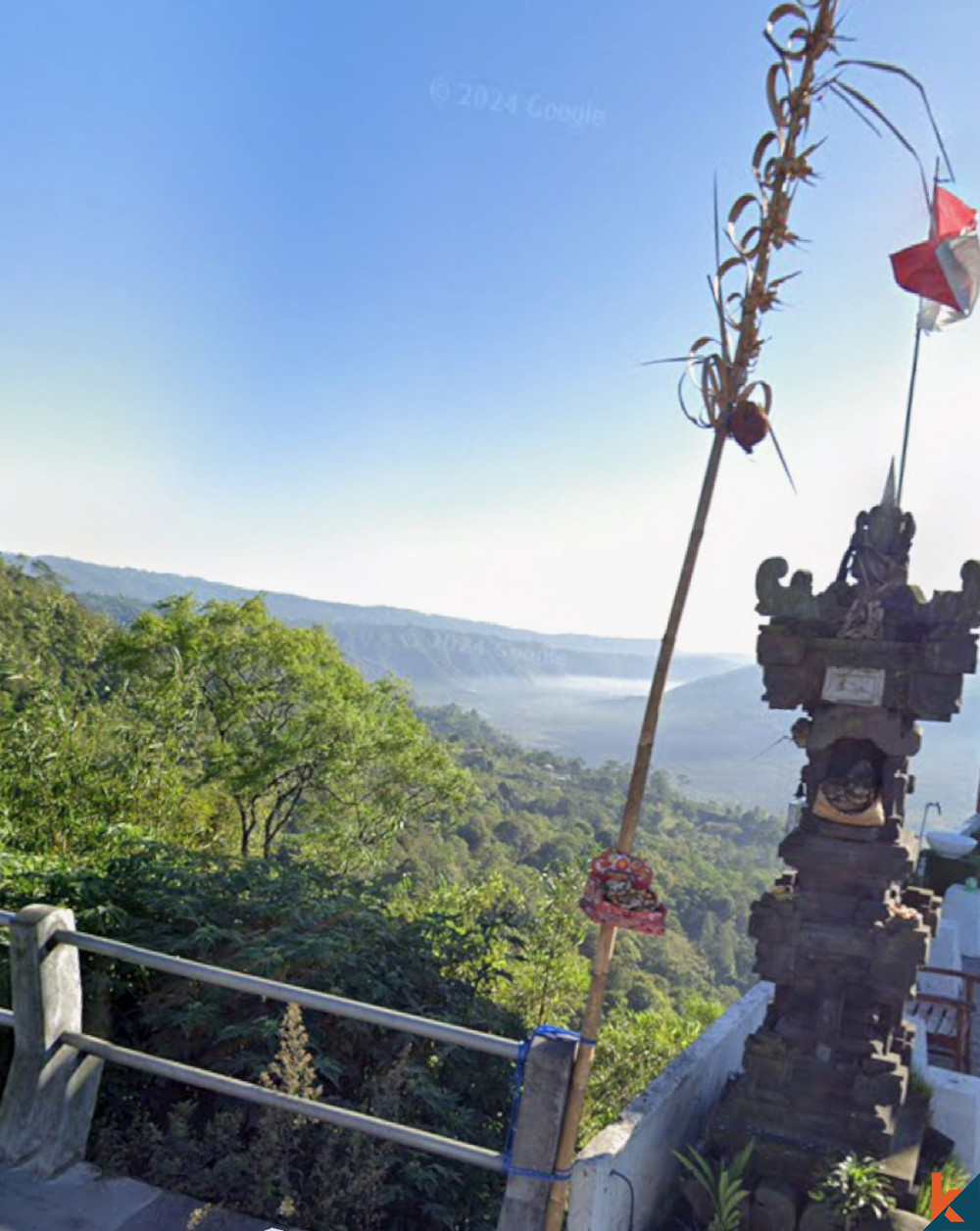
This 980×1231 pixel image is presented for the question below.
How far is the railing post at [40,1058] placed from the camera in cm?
284

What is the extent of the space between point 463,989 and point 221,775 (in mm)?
11632

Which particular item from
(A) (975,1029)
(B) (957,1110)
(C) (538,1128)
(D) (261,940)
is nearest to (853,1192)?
(B) (957,1110)

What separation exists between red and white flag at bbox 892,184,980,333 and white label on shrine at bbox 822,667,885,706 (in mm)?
1815

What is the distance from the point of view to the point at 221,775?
16.2 metres

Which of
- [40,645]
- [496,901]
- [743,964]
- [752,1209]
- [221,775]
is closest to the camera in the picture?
[752,1209]

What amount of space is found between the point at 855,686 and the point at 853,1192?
2.32 m

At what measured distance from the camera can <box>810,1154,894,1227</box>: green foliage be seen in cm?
352

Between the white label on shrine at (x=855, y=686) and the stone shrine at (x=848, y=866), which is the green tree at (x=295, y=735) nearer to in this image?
the stone shrine at (x=848, y=866)

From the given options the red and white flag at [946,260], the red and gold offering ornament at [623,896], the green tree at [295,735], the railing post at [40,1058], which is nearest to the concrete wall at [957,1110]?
the red and gold offering ornament at [623,896]

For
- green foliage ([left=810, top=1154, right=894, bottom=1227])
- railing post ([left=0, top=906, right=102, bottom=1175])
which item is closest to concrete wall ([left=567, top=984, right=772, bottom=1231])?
green foliage ([left=810, top=1154, right=894, bottom=1227])

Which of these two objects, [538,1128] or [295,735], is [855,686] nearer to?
[538,1128]

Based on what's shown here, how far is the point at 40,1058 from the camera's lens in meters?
2.87

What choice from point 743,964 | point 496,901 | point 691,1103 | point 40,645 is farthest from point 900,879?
point 743,964

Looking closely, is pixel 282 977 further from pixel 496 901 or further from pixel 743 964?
pixel 743 964
